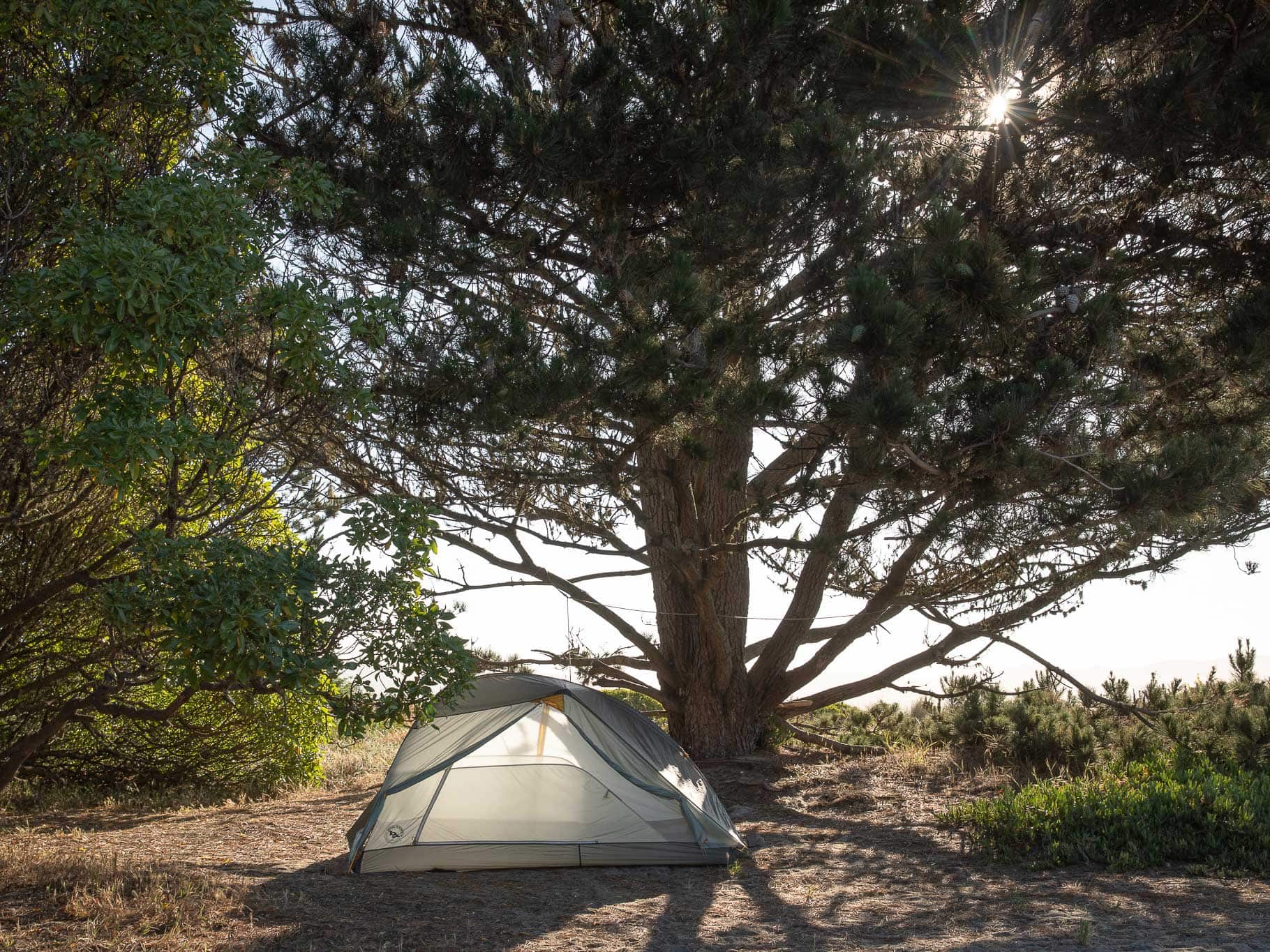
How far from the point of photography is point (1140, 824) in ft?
23.5

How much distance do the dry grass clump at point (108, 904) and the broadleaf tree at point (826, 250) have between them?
319cm

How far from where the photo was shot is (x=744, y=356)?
21.5ft

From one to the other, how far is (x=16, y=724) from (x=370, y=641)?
6.08m

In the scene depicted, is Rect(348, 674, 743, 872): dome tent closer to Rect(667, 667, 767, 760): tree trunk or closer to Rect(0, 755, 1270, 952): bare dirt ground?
Rect(0, 755, 1270, 952): bare dirt ground

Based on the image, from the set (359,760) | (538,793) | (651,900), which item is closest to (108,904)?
(651,900)

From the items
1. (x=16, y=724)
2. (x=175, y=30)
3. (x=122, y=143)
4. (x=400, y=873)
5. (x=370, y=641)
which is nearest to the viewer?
(x=370, y=641)

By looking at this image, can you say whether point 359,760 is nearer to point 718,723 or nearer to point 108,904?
point 718,723

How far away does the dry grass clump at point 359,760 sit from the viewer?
11422 millimetres

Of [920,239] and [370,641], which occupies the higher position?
[920,239]

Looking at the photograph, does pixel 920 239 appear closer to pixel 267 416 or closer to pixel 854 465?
pixel 854 465

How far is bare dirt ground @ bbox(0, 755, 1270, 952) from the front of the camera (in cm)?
529

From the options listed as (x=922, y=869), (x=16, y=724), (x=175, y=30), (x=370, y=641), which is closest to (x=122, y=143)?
(x=175, y=30)

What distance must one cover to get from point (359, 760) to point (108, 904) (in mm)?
7682

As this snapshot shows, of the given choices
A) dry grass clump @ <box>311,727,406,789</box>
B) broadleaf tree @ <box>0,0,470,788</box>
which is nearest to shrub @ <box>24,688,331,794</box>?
dry grass clump @ <box>311,727,406,789</box>
